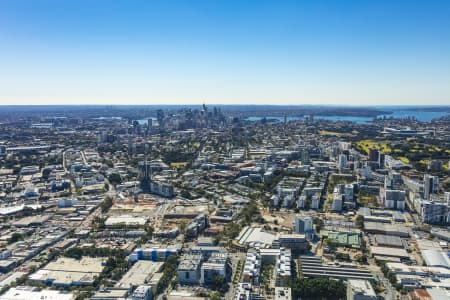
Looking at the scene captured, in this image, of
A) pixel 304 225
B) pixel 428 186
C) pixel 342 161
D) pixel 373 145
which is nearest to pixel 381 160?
pixel 342 161

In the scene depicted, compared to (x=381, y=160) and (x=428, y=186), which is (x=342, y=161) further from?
(x=428, y=186)

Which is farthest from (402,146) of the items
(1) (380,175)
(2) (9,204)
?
(2) (9,204)

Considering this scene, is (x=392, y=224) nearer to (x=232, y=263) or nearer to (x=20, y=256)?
(x=232, y=263)

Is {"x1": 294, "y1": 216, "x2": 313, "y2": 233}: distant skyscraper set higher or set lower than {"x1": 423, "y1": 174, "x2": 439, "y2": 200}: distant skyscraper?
lower

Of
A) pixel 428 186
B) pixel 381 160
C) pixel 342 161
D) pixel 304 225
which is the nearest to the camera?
pixel 304 225

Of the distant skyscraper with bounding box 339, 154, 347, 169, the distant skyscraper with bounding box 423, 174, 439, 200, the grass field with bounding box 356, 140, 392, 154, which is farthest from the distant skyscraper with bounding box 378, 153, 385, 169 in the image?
the distant skyscraper with bounding box 423, 174, 439, 200

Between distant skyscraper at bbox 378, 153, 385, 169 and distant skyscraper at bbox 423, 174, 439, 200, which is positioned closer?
distant skyscraper at bbox 423, 174, 439, 200

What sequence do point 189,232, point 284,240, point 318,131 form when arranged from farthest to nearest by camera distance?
point 318,131 → point 189,232 → point 284,240

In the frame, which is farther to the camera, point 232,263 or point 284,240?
point 284,240

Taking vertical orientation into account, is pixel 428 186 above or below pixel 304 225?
above

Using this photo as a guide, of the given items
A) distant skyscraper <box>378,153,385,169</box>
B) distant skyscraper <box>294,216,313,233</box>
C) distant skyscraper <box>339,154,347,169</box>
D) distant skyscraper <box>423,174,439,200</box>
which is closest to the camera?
distant skyscraper <box>294,216,313,233</box>

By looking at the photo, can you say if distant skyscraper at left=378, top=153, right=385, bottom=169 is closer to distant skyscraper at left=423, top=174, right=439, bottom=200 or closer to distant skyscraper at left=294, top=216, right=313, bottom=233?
distant skyscraper at left=423, top=174, right=439, bottom=200
